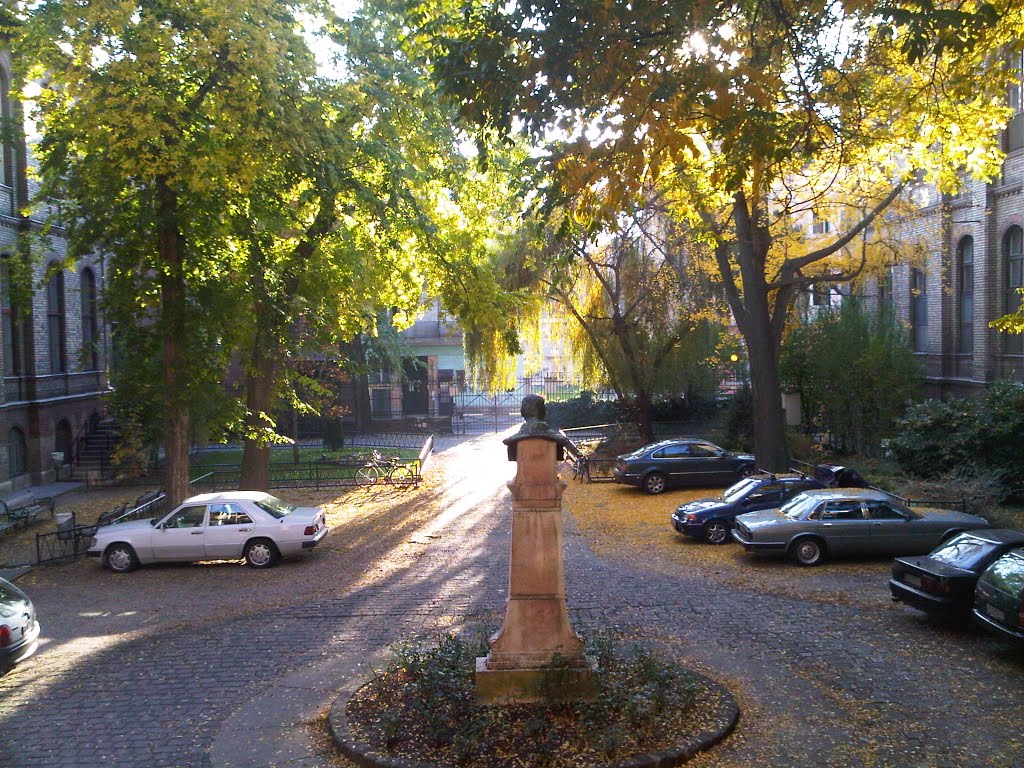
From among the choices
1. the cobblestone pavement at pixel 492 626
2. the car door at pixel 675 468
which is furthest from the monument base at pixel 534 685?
the car door at pixel 675 468

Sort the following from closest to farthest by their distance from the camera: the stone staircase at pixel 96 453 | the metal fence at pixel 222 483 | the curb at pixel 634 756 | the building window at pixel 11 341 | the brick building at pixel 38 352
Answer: the curb at pixel 634 756 → the metal fence at pixel 222 483 → the brick building at pixel 38 352 → the building window at pixel 11 341 → the stone staircase at pixel 96 453

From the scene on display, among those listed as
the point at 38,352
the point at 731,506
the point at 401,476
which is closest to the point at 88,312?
the point at 38,352

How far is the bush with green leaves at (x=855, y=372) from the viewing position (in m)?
27.6

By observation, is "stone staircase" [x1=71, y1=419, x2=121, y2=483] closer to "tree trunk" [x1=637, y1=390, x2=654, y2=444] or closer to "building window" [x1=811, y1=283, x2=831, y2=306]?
"tree trunk" [x1=637, y1=390, x2=654, y2=444]

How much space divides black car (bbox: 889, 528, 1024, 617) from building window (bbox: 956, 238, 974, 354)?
62.4 ft

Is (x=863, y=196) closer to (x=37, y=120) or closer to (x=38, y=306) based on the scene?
(x=37, y=120)

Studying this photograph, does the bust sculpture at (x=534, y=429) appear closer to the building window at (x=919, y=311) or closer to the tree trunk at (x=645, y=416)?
the tree trunk at (x=645, y=416)

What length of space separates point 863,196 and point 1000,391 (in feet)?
18.6

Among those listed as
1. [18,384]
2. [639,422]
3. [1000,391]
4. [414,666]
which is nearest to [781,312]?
[1000,391]

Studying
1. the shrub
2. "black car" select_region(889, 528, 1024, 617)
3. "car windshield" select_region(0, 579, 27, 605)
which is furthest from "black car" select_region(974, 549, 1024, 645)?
the shrub

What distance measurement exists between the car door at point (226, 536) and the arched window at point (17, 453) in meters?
12.0

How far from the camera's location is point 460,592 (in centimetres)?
1448

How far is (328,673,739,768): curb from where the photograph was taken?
7512 mm

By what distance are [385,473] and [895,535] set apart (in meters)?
16.1
